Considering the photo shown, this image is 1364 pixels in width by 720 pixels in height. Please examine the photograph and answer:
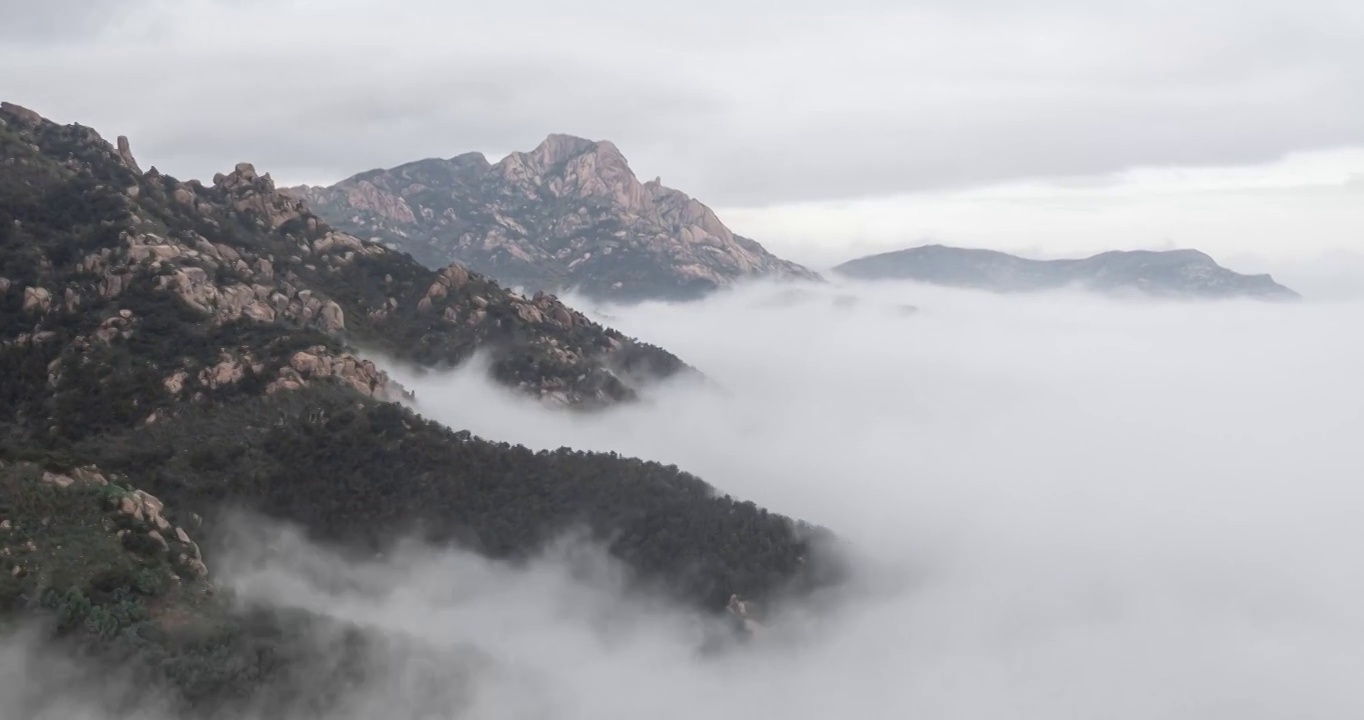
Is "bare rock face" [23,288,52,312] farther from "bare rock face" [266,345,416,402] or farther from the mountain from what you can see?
"bare rock face" [266,345,416,402]

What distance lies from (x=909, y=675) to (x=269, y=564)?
110744mm

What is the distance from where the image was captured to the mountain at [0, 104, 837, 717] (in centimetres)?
9012

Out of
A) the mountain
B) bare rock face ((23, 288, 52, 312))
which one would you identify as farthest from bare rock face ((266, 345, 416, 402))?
bare rock face ((23, 288, 52, 312))

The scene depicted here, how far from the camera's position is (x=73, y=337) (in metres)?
146

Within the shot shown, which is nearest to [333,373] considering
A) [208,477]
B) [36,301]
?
[208,477]

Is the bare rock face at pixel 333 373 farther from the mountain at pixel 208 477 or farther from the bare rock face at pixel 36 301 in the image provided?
the bare rock face at pixel 36 301

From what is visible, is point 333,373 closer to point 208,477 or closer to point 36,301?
point 208,477

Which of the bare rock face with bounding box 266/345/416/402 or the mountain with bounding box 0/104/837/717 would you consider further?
the bare rock face with bounding box 266/345/416/402

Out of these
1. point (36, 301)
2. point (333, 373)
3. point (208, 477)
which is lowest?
point (208, 477)

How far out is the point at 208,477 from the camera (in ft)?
420

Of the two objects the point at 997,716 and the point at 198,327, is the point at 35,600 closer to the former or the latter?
the point at 198,327

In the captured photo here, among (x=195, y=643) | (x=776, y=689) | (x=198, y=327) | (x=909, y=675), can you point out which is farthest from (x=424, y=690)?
(x=909, y=675)

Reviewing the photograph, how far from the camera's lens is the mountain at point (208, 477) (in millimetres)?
90125

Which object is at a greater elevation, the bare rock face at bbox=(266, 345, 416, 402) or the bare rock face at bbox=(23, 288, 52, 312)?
the bare rock face at bbox=(23, 288, 52, 312)
